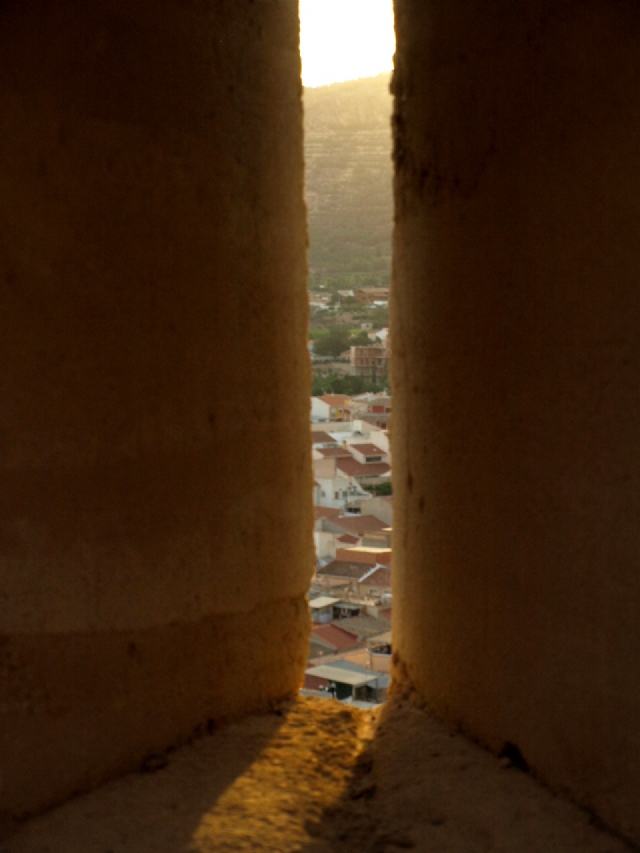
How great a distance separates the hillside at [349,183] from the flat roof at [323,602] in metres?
1.57

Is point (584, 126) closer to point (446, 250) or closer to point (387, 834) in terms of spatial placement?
point (446, 250)

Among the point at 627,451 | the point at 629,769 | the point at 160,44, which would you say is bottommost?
the point at 629,769

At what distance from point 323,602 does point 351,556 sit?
242 mm

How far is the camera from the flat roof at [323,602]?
425 centimetres

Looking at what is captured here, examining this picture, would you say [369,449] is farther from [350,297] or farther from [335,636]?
[335,636]

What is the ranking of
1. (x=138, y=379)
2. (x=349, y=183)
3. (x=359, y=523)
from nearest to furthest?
(x=138, y=379)
(x=359, y=523)
(x=349, y=183)

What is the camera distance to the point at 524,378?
245cm

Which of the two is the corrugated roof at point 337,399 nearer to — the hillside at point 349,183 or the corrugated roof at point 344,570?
the hillside at point 349,183

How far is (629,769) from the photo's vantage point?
215cm

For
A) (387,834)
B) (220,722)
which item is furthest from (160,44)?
(387,834)

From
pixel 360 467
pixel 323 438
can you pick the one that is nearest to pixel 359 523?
pixel 360 467

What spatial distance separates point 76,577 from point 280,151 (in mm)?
1391

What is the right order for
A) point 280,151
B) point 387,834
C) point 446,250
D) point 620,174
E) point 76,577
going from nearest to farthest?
1. point 620,174
2. point 387,834
3. point 76,577
4. point 446,250
5. point 280,151

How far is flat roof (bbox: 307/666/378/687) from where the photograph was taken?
3803mm
